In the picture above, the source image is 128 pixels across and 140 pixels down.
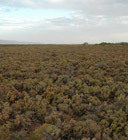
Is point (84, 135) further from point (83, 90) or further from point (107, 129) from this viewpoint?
point (83, 90)

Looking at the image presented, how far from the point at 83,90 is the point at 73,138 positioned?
101 inches

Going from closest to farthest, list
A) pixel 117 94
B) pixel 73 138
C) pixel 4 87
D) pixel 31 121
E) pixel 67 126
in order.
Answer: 1. pixel 73 138
2. pixel 67 126
3. pixel 31 121
4. pixel 117 94
5. pixel 4 87

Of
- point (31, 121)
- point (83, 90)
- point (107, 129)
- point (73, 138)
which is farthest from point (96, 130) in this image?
point (83, 90)

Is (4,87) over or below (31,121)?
over

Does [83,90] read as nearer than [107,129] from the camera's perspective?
No

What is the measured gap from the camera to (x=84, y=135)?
359 cm

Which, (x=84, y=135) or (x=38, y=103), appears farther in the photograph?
(x=38, y=103)

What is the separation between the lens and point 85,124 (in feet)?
12.4

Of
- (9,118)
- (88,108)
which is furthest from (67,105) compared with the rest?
(9,118)

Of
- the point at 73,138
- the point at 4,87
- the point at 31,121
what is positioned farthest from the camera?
the point at 4,87

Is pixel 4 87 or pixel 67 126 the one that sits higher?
pixel 4 87

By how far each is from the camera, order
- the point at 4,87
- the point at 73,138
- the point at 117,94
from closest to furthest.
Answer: the point at 73,138
the point at 117,94
the point at 4,87

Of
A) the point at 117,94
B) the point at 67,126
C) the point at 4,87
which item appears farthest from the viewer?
the point at 4,87

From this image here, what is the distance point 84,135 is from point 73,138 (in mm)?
272
